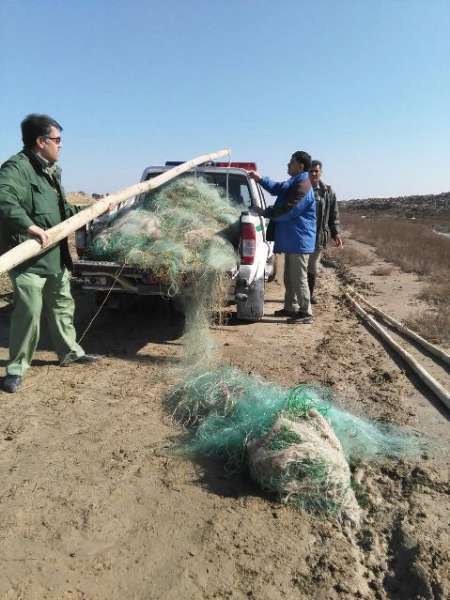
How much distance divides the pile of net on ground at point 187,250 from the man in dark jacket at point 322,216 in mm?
2032

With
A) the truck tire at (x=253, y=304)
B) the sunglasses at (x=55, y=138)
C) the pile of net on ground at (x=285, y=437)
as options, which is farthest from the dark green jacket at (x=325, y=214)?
the sunglasses at (x=55, y=138)

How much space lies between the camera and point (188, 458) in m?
3.28

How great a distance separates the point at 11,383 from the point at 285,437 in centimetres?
256

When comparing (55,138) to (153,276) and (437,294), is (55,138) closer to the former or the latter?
(153,276)

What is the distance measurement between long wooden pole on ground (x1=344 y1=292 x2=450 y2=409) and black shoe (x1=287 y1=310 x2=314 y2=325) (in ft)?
2.89

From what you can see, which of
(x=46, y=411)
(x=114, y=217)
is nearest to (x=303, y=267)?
(x=114, y=217)

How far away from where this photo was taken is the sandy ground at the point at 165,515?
229 centimetres

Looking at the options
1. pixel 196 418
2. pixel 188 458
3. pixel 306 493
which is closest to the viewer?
pixel 306 493

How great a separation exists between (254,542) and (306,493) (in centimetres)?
43

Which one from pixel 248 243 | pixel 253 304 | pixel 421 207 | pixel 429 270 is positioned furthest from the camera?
pixel 421 207

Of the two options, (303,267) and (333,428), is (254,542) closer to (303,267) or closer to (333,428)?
(333,428)

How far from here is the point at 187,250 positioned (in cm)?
495

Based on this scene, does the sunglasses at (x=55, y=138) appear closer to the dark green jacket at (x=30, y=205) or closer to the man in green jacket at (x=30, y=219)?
the man in green jacket at (x=30, y=219)

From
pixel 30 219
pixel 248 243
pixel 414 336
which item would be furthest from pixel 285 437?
pixel 414 336
